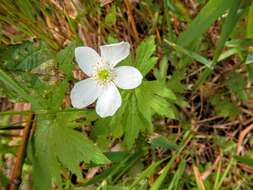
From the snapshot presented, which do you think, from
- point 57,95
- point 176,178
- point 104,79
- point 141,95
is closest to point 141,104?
point 141,95

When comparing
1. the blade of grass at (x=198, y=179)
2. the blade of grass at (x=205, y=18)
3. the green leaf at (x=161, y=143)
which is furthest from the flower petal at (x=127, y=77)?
the blade of grass at (x=198, y=179)

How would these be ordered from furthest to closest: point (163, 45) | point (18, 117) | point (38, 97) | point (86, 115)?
point (18, 117) → point (163, 45) → point (86, 115) → point (38, 97)

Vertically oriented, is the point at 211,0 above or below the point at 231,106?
above

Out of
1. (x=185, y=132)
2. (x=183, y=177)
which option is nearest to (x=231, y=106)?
(x=185, y=132)

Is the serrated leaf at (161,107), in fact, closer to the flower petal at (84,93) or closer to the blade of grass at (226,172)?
the flower petal at (84,93)

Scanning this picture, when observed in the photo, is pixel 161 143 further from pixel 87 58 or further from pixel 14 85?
pixel 14 85

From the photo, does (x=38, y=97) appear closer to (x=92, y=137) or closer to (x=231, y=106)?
(x=92, y=137)

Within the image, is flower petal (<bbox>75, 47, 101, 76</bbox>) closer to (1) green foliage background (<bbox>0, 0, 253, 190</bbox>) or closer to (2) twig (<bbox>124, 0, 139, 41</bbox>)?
(1) green foliage background (<bbox>0, 0, 253, 190</bbox>)

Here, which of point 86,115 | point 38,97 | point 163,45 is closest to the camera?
point 38,97

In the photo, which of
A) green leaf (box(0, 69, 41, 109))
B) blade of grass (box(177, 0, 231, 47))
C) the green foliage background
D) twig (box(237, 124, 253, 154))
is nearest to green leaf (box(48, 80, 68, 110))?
the green foliage background
